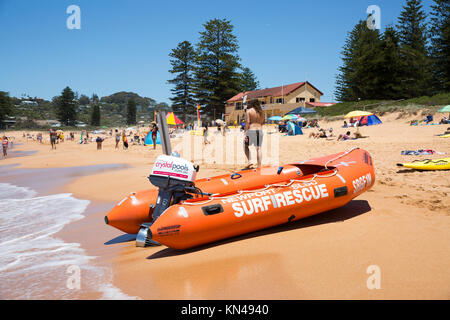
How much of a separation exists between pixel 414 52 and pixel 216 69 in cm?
2277

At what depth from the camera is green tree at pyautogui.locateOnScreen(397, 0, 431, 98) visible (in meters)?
30.3

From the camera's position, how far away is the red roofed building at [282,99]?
1538 inches

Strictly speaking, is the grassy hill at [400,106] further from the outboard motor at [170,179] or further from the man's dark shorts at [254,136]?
the outboard motor at [170,179]

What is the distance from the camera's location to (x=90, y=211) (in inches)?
223

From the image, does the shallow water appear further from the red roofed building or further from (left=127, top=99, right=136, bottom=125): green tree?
(left=127, top=99, right=136, bottom=125): green tree

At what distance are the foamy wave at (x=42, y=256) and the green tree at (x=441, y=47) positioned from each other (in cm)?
3216

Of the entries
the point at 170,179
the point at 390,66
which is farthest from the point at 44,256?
the point at 390,66

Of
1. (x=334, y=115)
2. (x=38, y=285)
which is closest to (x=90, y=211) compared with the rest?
(x=38, y=285)

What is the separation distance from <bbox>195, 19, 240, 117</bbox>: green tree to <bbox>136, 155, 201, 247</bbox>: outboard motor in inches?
1455

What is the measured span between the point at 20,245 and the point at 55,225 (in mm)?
887

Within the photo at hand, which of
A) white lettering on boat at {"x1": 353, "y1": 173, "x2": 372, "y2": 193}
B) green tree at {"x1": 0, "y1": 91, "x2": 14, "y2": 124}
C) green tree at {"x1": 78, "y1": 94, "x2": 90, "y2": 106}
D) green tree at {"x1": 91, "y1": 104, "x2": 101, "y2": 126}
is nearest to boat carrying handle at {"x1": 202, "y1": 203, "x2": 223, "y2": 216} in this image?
white lettering on boat at {"x1": 353, "y1": 173, "x2": 372, "y2": 193}
